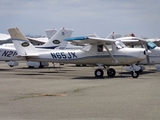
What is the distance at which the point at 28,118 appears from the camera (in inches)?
328

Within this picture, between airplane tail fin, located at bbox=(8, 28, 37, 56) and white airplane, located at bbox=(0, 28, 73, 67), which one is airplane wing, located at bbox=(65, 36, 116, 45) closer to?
airplane tail fin, located at bbox=(8, 28, 37, 56)

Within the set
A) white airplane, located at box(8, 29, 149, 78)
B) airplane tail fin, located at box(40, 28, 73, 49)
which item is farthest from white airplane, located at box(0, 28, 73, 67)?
white airplane, located at box(8, 29, 149, 78)

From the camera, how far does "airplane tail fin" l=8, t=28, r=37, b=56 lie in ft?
73.4

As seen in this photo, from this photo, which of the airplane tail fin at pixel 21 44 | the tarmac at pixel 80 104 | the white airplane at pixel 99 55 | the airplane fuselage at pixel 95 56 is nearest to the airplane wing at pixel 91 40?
the white airplane at pixel 99 55

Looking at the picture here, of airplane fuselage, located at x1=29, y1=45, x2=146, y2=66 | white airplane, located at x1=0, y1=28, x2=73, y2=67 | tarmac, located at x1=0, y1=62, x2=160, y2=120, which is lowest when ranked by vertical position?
white airplane, located at x1=0, y1=28, x2=73, y2=67

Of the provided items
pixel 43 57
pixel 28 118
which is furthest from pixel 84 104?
pixel 43 57

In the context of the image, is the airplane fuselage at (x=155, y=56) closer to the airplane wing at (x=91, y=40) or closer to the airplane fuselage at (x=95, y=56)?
the airplane fuselage at (x=95, y=56)

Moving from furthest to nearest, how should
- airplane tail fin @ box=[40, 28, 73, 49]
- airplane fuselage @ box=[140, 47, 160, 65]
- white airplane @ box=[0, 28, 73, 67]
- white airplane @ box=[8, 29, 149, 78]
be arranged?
airplane tail fin @ box=[40, 28, 73, 49], white airplane @ box=[0, 28, 73, 67], airplane fuselage @ box=[140, 47, 160, 65], white airplane @ box=[8, 29, 149, 78]

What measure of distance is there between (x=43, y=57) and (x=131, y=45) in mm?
7305

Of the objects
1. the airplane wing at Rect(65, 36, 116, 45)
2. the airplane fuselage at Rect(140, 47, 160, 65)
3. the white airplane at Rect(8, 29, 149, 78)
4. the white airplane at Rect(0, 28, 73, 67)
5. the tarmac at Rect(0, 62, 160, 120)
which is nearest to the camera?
the tarmac at Rect(0, 62, 160, 120)

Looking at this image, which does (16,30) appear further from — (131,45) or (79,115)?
(79,115)

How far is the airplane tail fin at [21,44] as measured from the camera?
73.4 feet

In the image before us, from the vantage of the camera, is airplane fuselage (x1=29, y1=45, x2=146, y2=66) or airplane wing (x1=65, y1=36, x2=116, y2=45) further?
airplane fuselage (x1=29, y1=45, x2=146, y2=66)

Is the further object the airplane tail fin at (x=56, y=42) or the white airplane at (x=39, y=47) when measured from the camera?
the airplane tail fin at (x=56, y=42)
